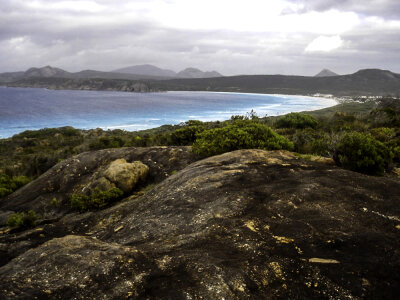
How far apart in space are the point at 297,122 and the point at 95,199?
19.2 meters

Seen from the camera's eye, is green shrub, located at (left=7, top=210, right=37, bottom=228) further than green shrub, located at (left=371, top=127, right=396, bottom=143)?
No

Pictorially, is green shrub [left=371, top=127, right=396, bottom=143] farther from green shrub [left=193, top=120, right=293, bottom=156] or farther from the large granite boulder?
the large granite boulder

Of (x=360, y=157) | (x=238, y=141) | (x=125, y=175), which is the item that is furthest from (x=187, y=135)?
(x=360, y=157)

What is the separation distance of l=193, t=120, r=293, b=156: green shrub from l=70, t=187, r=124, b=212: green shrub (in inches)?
147

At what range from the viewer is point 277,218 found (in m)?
5.41

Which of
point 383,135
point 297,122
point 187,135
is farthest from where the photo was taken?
point 297,122

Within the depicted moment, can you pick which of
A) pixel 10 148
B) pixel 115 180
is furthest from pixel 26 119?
pixel 115 180

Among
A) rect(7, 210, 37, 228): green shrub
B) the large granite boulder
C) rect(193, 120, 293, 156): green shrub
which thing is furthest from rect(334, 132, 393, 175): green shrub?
rect(7, 210, 37, 228): green shrub

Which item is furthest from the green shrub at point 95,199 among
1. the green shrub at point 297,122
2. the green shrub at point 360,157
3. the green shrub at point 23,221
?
the green shrub at point 297,122

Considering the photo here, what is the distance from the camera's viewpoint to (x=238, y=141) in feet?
36.1

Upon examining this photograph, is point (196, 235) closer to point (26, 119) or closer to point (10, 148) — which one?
point (10, 148)

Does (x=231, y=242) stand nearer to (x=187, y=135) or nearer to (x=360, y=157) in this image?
(x=360, y=157)

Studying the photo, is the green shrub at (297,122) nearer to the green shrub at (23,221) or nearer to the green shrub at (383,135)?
the green shrub at (383,135)

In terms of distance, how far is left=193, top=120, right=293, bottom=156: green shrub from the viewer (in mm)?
10883
